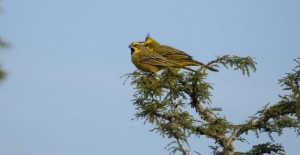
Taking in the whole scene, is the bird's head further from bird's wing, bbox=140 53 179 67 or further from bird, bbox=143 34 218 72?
bird's wing, bbox=140 53 179 67

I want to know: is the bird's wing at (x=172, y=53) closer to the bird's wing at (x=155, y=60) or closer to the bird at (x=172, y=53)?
the bird at (x=172, y=53)

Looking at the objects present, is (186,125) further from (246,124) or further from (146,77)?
(146,77)

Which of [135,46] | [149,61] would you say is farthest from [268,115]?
[135,46]

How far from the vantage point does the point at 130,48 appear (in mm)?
16125

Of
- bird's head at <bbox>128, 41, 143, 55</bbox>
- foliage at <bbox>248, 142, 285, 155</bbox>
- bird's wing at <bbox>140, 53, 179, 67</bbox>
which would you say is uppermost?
bird's head at <bbox>128, 41, 143, 55</bbox>

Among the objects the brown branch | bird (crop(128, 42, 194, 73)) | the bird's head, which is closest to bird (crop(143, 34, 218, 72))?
the bird's head

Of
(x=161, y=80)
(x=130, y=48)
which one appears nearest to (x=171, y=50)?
(x=130, y=48)

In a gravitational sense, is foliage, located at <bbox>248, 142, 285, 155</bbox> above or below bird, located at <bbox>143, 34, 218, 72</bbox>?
below

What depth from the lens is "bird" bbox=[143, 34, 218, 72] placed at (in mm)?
15367

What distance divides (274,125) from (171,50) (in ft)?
24.8

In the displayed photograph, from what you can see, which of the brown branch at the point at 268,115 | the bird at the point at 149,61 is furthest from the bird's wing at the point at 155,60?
the brown branch at the point at 268,115

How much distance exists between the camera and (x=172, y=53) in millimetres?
16734

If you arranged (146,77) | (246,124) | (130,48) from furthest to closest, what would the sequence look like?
(130,48) → (146,77) → (246,124)

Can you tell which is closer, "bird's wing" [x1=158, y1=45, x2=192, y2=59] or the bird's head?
the bird's head
